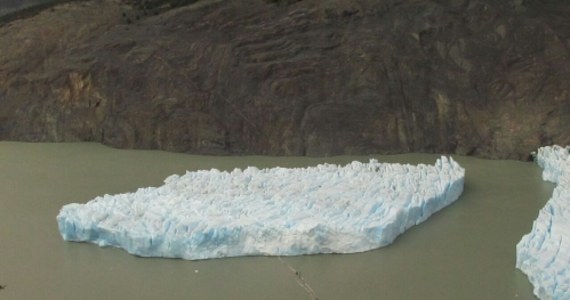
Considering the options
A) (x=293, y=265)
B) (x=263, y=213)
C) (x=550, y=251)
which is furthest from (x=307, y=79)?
(x=550, y=251)

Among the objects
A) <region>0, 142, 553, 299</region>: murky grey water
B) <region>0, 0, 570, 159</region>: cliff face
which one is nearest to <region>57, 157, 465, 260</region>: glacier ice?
<region>0, 142, 553, 299</region>: murky grey water

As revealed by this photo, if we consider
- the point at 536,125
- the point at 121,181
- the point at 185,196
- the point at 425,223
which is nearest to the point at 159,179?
the point at 121,181

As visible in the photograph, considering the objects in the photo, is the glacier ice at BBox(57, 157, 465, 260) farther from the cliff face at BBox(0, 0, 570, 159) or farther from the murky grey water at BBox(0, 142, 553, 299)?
the cliff face at BBox(0, 0, 570, 159)

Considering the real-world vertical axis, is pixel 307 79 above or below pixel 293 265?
below

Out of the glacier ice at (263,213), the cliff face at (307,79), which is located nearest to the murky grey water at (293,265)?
the glacier ice at (263,213)

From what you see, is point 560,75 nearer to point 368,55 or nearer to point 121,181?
point 368,55

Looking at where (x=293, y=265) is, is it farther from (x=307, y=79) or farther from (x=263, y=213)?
(x=307, y=79)
